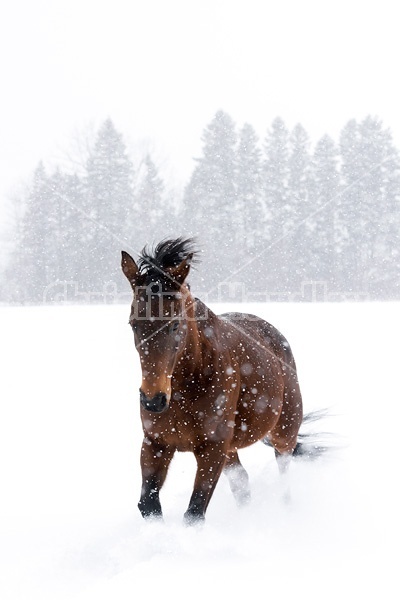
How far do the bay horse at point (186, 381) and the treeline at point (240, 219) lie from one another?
24.9 metres

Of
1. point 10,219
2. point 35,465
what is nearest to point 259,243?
point 10,219

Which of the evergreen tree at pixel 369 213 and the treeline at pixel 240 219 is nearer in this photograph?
the treeline at pixel 240 219

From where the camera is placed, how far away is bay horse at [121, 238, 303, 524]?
2936 mm

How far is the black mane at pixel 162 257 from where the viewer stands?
10.5 feet

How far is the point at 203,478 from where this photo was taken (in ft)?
11.0

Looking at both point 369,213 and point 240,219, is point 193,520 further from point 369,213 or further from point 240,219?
point 369,213

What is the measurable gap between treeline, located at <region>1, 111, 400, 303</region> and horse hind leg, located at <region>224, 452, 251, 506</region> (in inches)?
955

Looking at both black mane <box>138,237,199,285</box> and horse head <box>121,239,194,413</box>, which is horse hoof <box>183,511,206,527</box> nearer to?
horse head <box>121,239,194,413</box>

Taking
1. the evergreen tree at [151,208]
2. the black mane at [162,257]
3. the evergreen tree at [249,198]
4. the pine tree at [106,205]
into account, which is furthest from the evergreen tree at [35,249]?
the black mane at [162,257]

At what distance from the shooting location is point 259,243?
101 ft

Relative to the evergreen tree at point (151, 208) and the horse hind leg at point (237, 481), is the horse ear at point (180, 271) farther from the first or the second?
the evergreen tree at point (151, 208)

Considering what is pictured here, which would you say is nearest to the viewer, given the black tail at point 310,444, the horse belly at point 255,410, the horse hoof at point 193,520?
the horse hoof at point 193,520

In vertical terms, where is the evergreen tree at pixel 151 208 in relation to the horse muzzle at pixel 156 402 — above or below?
above

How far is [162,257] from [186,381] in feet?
2.41
